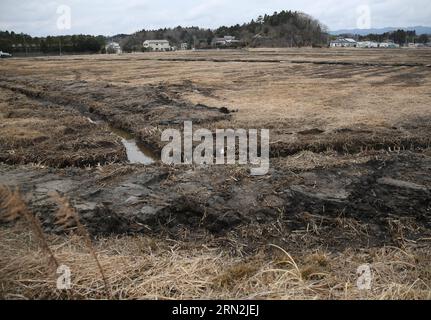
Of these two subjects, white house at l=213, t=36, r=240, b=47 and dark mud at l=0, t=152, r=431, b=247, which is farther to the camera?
white house at l=213, t=36, r=240, b=47

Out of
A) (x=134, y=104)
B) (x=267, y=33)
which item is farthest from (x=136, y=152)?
(x=267, y=33)

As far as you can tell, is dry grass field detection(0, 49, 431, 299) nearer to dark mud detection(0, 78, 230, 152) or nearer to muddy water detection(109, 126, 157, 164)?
muddy water detection(109, 126, 157, 164)

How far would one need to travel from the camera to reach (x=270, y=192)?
5.93 meters

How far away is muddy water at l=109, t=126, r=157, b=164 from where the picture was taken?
8969 millimetres

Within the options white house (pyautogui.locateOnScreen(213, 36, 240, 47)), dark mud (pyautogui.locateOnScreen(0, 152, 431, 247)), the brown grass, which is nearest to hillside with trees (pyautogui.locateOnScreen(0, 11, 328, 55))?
white house (pyautogui.locateOnScreen(213, 36, 240, 47))

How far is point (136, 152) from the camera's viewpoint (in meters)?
9.59

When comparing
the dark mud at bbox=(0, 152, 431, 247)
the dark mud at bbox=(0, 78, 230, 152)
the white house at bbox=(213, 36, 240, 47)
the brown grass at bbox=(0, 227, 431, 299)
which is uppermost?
the white house at bbox=(213, 36, 240, 47)

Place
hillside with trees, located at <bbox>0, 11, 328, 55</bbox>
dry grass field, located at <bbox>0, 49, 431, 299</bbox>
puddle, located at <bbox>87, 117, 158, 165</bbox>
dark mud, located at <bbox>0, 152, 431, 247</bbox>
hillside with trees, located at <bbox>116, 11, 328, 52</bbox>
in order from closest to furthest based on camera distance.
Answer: dry grass field, located at <bbox>0, 49, 431, 299</bbox>, dark mud, located at <bbox>0, 152, 431, 247</bbox>, puddle, located at <bbox>87, 117, 158, 165</bbox>, hillside with trees, located at <bbox>0, 11, 328, 55</bbox>, hillside with trees, located at <bbox>116, 11, 328, 52</bbox>

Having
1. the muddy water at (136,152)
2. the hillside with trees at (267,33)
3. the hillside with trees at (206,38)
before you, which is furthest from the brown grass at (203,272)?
the hillside with trees at (267,33)

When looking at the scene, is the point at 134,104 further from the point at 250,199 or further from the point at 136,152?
the point at 250,199

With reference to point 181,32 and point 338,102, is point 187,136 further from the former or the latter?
point 181,32

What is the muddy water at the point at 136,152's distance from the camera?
8.97 meters

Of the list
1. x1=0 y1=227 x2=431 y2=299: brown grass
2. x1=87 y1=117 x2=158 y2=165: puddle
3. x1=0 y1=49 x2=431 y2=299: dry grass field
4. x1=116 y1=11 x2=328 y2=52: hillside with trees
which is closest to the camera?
x1=0 y1=227 x2=431 y2=299: brown grass
